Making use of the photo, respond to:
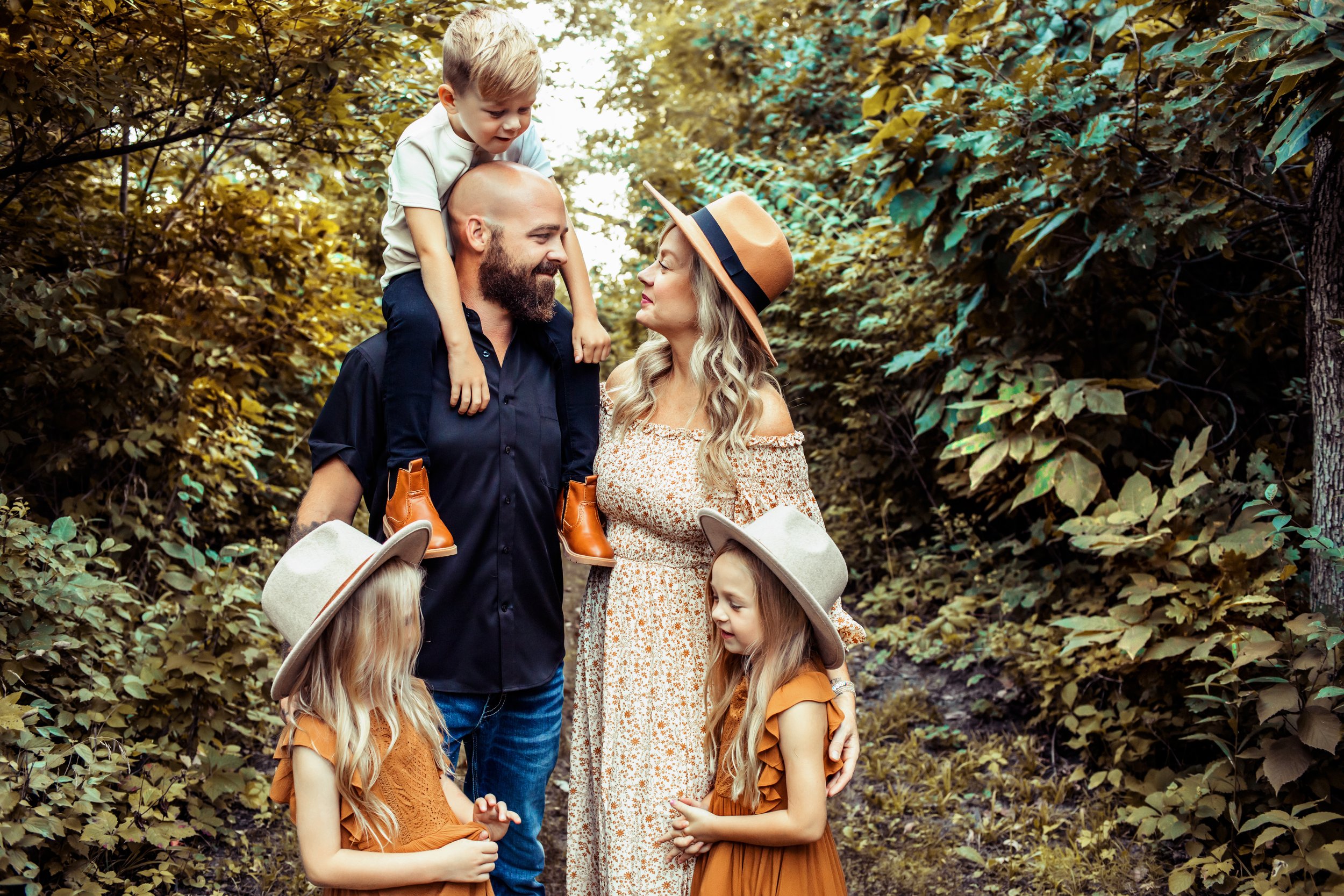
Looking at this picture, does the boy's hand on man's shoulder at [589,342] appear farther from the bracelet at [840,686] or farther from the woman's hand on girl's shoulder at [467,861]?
the woman's hand on girl's shoulder at [467,861]

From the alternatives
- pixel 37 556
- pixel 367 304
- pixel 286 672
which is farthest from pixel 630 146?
pixel 286 672

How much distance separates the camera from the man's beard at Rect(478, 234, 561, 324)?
242 centimetres

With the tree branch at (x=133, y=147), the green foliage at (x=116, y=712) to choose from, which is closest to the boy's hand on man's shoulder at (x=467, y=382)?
the green foliage at (x=116, y=712)

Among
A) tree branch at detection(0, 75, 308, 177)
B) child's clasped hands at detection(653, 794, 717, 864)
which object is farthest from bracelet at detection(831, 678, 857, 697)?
tree branch at detection(0, 75, 308, 177)

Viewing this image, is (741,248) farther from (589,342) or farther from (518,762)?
(518,762)

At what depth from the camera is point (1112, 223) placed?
401 centimetres

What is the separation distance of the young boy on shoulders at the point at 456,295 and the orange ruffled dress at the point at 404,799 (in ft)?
1.42

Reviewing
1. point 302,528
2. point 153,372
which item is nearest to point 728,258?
point 302,528

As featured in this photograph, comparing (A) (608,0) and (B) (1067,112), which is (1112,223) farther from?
(A) (608,0)

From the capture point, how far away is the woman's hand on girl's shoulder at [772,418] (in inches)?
97.1

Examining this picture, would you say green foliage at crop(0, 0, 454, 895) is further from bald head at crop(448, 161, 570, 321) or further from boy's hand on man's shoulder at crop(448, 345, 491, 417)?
boy's hand on man's shoulder at crop(448, 345, 491, 417)

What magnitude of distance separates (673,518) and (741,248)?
0.72m

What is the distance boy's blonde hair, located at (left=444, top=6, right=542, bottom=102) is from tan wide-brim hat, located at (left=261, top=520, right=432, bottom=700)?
111 cm

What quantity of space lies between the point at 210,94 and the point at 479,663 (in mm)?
2465
